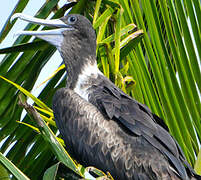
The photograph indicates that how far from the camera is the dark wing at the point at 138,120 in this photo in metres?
2.80

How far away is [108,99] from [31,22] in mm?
740

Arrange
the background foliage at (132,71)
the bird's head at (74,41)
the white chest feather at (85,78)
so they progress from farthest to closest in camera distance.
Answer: the bird's head at (74,41) → the white chest feather at (85,78) → the background foliage at (132,71)

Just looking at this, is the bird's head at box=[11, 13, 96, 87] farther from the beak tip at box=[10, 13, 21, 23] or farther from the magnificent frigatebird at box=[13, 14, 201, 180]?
the beak tip at box=[10, 13, 21, 23]

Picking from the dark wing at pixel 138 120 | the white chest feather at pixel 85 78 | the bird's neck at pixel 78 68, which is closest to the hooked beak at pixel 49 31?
the bird's neck at pixel 78 68

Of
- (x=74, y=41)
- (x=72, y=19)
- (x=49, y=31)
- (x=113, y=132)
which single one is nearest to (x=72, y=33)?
(x=74, y=41)

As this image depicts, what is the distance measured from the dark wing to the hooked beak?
555 mm

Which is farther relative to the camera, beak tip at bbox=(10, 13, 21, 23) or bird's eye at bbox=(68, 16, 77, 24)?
bird's eye at bbox=(68, 16, 77, 24)

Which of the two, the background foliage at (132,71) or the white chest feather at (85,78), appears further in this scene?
the white chest feather at (85,78)

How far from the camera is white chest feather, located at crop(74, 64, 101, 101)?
3.40 metres

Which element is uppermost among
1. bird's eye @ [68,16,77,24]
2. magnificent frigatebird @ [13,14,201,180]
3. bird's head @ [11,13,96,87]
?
bird's eye @ [68,16,77,24]

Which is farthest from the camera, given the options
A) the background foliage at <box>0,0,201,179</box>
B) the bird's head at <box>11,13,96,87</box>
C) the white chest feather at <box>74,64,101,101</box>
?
the bird's head at <box>11,13,96,87</box>

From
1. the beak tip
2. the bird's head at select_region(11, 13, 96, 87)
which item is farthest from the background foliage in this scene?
the bird's head at select_region(11, 13, 96, 87)

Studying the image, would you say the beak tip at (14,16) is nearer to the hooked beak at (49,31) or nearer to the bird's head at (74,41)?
the hooked beak at (49,31)

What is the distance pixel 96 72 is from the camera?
11.5 ft
